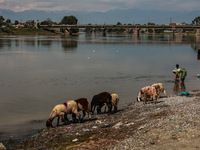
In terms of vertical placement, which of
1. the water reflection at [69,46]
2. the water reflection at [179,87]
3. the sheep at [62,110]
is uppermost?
the water reflection at [69,46]

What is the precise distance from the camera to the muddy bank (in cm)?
1151

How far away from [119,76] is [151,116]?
67.9 feet

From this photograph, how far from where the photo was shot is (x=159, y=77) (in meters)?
35.4

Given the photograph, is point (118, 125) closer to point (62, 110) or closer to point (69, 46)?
point (62, 110)

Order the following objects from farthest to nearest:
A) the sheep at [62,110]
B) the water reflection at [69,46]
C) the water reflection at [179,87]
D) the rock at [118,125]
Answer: the water reflection at [69,46] → the water reflection at [179,87] → the sheep at [62,110] → the rock at [118,125]

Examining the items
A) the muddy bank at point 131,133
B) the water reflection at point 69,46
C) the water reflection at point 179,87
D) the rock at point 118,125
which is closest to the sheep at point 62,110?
the muddy bank at point 131,133

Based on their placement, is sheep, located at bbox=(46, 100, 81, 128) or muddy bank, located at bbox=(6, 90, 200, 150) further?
sheep, located at bbox=(46, 100, 81, 128)

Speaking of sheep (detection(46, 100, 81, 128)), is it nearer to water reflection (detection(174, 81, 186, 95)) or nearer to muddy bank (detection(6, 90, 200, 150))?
muddy bank (detection(6, 90, 200, 150))

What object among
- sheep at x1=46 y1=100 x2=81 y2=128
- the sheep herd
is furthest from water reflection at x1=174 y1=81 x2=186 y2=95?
sheep at x1=46 y1=100 x2=81 y2=128

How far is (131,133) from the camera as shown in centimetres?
1291

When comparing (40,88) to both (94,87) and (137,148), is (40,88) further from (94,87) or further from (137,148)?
(137,148)

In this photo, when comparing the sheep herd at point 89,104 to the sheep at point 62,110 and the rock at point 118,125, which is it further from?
the rock at point 118,125

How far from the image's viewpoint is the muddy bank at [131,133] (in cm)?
1151

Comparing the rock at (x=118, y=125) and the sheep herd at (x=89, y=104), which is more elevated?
the sheep herd at (x=89, y=104)
